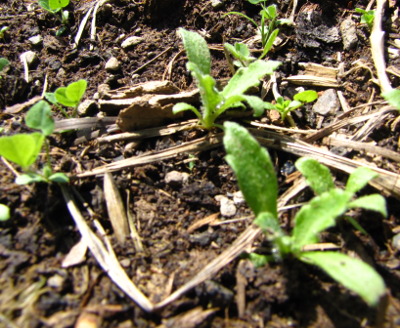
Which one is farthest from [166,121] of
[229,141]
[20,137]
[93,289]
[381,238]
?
[381,238]

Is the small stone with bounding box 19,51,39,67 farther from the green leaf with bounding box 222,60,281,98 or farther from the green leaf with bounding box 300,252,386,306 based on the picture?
the green leaf with bounding box 300,252,386,306

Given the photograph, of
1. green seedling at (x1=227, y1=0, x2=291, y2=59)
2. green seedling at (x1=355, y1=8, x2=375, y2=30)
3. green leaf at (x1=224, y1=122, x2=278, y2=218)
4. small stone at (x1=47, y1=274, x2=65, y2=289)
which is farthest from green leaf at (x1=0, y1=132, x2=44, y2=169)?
green seedling at (x1=355, y1=8, x2=375, y2=30)

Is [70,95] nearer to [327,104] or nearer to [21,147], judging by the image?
[21,147]

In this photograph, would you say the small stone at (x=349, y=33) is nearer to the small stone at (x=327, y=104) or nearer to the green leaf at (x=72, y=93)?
the small stone at (x=327, y=104)

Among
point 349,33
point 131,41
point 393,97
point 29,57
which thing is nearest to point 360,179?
point 393,97

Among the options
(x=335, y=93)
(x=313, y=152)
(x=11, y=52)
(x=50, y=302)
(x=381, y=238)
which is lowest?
(x=381, y=238)

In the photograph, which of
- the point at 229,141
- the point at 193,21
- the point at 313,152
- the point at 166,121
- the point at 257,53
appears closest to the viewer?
the point at 229,141

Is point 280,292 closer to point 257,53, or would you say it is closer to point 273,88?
point 273,88

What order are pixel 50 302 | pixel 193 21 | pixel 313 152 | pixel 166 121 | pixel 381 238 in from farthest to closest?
1. pixel 193 21
2. pixel 166 121
3. pixel 313 152
4. pixel 381 238
5. pixel 50 302

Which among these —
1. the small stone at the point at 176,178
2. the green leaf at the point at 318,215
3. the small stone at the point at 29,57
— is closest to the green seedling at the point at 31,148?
the small stone at the point at 176,178
